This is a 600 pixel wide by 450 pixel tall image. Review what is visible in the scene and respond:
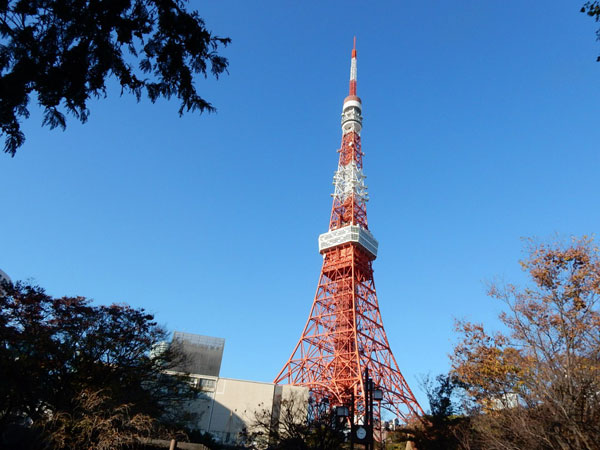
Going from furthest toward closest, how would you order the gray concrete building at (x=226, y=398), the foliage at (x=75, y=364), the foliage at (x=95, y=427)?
the gray concrete building at (x=226, y=398), the foliage at (x=75, y=364), the foliage at (x=95, y=427)

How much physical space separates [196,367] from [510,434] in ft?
78.8

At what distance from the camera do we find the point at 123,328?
58.0 ft

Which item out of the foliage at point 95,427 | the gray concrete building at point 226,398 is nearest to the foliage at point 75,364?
the foliage at point 95,427

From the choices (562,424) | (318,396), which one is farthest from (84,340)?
→ (318,396)

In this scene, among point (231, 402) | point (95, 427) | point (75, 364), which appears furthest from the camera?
point (231, 402)

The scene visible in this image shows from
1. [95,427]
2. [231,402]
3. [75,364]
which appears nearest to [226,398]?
[231,402]

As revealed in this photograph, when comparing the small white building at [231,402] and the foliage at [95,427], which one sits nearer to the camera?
the foliage at [95,427]

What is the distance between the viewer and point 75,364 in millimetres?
15758

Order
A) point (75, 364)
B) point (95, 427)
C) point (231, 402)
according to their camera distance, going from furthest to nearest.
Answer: point (231, 402) → point (75, 364) → point (95, 427)

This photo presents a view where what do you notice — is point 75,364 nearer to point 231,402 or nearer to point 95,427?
point 95,427

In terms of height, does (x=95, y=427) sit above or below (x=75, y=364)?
below

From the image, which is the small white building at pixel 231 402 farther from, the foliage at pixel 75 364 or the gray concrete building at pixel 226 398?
the foliage at pixel 75 364

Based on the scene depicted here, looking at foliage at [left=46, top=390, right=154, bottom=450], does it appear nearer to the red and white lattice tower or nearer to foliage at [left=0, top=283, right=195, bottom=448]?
foliage at [left=0, top=283, right=195, bottom=448]

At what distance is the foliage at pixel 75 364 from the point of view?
1331 cm
